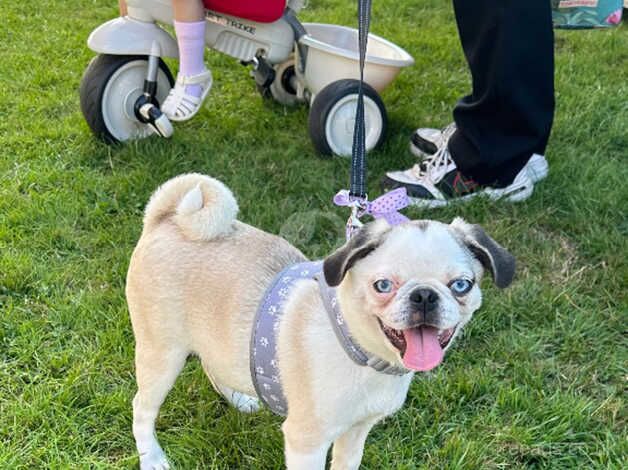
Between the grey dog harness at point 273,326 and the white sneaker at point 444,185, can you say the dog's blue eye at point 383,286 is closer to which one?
the grey dog harness at point 273,326

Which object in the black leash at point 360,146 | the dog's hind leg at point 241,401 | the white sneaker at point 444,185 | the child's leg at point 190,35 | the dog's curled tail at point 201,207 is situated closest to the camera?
the dog's curled tail at point 201,207

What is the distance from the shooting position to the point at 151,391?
1896 mm

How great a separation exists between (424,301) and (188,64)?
2.37 meters

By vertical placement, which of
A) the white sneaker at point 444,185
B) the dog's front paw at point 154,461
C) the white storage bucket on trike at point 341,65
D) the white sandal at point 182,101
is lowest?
the dog's front paw at point 154,461

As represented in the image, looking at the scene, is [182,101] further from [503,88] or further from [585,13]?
[585,13]

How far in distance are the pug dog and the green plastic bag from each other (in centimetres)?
191

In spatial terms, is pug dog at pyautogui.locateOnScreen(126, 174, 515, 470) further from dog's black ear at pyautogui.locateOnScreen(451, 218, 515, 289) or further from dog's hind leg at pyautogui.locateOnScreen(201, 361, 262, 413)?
dog's hind leg at pyautogui.locateOnScreen(201, 361, 262, 413)

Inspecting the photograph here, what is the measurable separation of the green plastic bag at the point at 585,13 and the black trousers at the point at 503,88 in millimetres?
258

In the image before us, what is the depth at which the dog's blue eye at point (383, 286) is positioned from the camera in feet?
4.61

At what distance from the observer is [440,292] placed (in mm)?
1357

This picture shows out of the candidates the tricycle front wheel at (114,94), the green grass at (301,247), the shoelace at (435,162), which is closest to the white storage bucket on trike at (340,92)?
the green grass at (301,247)

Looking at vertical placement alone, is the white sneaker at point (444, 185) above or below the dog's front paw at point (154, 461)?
above

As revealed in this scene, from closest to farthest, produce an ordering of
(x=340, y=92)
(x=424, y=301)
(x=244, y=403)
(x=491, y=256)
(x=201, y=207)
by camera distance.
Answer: (x=424, y=301) → (x=491, y=256) → (x=201, y=207) → (x=244, y=403) → (x=340, y=92)

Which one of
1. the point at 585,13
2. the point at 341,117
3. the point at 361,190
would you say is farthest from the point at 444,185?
the point at 361,190
